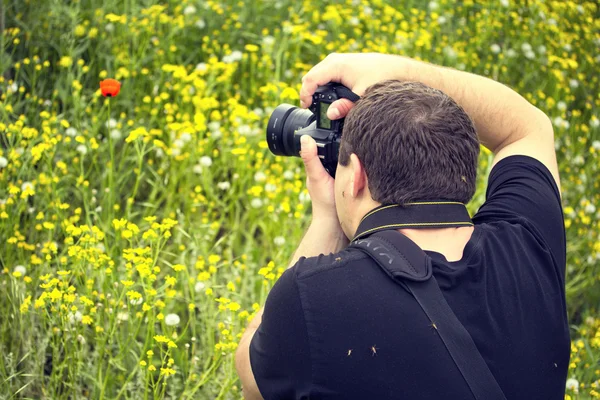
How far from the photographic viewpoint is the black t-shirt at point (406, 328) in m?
1.31

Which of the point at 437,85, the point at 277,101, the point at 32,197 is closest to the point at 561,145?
the point at 277,101

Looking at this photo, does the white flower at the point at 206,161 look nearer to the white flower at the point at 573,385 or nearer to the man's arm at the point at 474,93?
the man's arm at the point at 474,93

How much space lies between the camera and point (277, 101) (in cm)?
323

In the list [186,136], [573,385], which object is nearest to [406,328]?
[573,385]

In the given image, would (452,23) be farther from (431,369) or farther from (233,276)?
(431,369)

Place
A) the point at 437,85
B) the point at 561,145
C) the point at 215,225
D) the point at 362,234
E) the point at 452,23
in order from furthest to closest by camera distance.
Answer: the point at 452,23 → the point at 561,145 → the point at 215,225 → the point at 437,85 → the point at 362,234

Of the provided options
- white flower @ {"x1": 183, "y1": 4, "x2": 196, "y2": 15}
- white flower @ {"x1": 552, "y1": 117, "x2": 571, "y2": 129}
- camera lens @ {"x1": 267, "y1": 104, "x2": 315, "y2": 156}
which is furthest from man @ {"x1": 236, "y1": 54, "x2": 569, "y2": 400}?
white flower @ {"x1": 183, "y1": 4, "x2": 196, "y2": 15}

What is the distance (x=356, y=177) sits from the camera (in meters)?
1.48

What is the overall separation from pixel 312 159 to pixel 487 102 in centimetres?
45

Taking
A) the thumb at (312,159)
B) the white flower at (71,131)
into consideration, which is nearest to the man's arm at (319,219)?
the thumb at (312,159)

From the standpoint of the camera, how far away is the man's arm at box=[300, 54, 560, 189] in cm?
181

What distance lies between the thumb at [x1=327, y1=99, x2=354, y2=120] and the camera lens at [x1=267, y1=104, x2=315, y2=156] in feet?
0.70

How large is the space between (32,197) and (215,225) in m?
0.77

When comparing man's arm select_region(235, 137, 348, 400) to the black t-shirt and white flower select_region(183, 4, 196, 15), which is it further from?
white flower select_region(183, 4, 196, 15)
